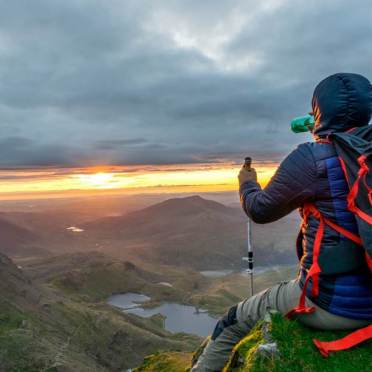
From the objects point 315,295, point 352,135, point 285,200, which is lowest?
point 315,295

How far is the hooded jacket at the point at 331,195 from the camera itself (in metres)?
5.36

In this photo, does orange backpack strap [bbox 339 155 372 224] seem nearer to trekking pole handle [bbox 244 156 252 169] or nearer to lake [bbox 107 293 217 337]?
trekking pole handle [bbox 244 156 252 169]

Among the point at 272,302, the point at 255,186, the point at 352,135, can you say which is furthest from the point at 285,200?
the point at 272,302

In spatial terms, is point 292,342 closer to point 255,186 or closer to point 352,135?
point 255,186

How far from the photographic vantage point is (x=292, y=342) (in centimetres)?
617

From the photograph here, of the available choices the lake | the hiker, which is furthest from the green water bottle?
the lake

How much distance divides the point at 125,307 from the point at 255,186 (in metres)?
197

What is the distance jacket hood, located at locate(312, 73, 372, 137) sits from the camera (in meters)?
5.54

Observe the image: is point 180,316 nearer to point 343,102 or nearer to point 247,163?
point 247,163

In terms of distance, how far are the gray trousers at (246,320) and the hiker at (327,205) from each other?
0.42 ft

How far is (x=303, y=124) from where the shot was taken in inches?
293

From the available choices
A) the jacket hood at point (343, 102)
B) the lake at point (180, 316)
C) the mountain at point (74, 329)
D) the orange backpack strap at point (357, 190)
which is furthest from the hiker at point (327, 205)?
the lake at point (180, 316)

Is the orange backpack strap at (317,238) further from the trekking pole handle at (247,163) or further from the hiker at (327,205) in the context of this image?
the trekking pole handle at (247,163)

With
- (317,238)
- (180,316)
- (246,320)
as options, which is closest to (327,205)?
(317,238)
